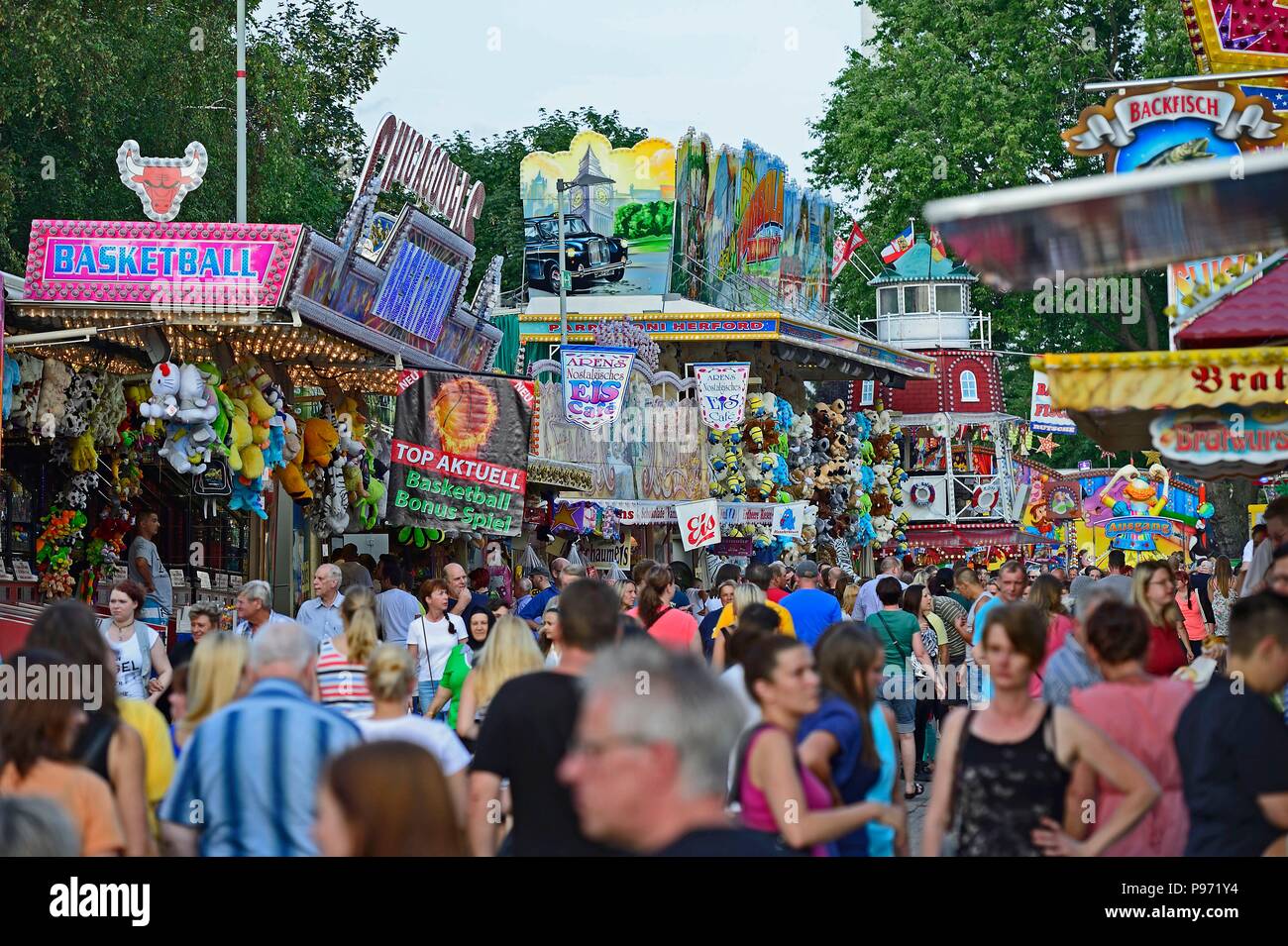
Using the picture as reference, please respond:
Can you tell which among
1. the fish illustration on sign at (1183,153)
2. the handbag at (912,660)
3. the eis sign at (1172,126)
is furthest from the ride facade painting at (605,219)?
the fish illustration on sign at (1183,153)

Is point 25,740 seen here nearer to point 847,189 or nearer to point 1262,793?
point 1262,793

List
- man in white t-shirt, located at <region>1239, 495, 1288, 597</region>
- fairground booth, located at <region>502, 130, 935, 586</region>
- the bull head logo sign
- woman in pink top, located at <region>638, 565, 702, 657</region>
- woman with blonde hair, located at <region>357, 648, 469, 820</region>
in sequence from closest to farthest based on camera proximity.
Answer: woman with blonde hair, located at <region>357, 648, 469, 820</region>
man in white t-shirt, located at <region>1239, 495, 1288, 597</region>
woman in pink top, located at <region>638, 565, 702, 657</region>
the bull head logo sign
fairground booth, located at <region>502, 130, 935, 586</region>

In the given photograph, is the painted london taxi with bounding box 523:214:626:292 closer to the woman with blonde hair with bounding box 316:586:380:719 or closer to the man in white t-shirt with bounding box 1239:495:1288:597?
the man in white t-shirt with bounding box 1239:495:1288:597

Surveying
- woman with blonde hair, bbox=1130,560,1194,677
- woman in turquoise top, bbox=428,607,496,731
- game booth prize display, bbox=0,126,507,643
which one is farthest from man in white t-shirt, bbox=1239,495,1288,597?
game booth prize display, bbox=0,126,507,643

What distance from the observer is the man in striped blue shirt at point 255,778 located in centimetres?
578

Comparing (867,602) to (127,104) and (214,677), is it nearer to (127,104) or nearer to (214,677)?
(214,677)

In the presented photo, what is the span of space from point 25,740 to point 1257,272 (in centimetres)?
897

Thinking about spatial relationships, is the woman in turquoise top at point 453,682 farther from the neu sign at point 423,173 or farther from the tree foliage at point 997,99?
the tree foliage at point 997,99

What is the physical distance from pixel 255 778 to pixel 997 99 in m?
34.3

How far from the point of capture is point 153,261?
1605 centimetres

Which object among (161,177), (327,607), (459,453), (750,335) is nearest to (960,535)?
(750,335)

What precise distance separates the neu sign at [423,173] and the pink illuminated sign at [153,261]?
9.55 ft

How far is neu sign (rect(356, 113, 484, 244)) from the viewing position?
1991cm

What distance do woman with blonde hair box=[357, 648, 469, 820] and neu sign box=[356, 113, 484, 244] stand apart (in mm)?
12706
